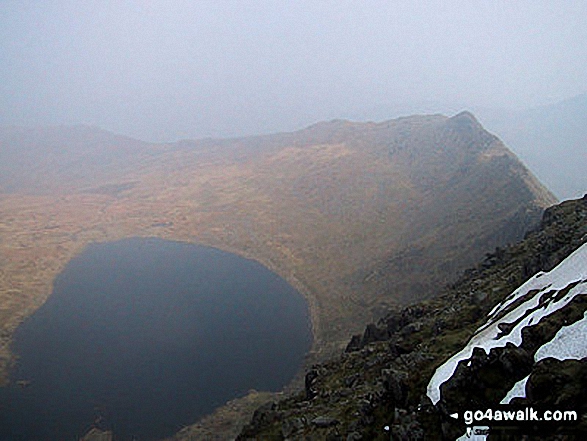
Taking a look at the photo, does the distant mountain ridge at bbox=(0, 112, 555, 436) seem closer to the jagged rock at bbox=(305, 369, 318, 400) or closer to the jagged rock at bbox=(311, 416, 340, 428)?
the jagged rock at bbox=(305, 369, 318, 400)

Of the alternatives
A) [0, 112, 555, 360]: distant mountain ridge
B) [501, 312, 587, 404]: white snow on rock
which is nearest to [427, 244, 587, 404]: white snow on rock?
[501, 312, 587, 404]: white snow on rock

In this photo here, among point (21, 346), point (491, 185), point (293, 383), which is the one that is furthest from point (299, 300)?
point (491, 185)

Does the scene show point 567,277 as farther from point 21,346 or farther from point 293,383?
point 21,346

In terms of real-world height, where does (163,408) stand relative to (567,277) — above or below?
below

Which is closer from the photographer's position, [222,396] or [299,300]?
[222,396]

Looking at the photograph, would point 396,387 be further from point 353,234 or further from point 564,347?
point 353,234

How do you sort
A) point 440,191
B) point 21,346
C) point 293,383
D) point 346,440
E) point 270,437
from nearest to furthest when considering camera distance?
point 346,440
point 270,437
point 293,383
point 21,346
point 440,191
